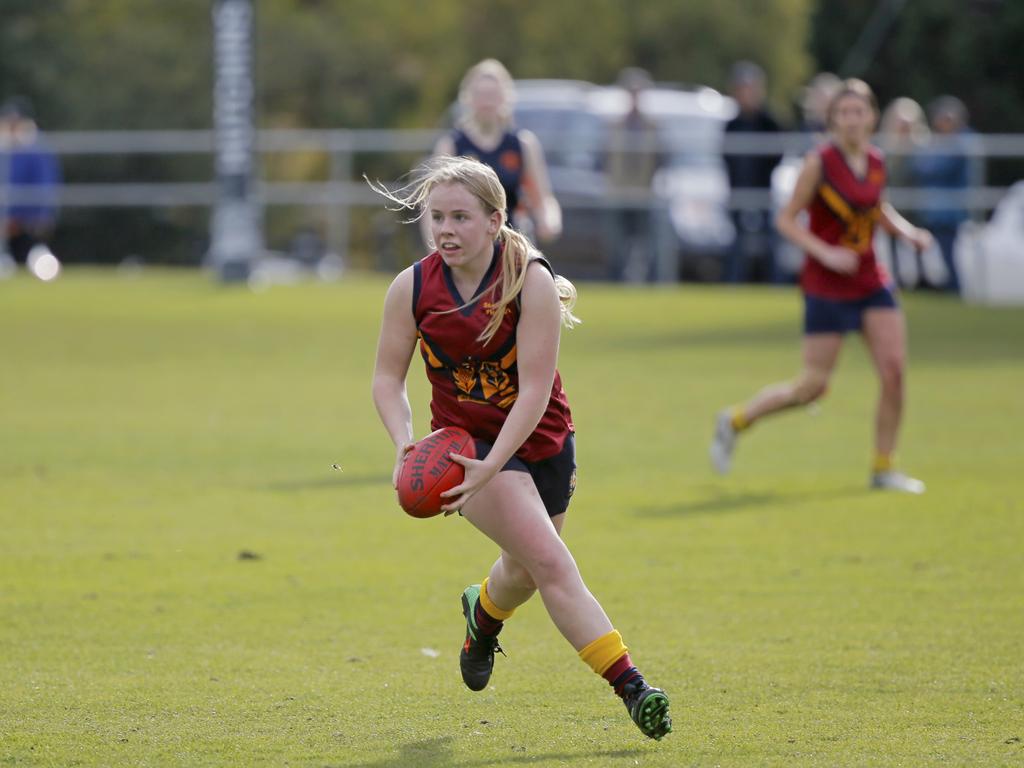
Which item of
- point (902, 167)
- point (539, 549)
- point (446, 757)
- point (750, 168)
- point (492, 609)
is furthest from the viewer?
point (750, 168)

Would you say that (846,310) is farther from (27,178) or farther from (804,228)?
(27,178)

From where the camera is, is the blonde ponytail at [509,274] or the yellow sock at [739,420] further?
the yellow sock at [739,420]

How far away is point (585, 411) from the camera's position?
44.9ft

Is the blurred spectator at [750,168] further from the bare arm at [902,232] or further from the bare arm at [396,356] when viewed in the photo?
the bare arm at [396,356]

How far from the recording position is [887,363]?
396 inches

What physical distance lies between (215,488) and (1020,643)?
16.5 feet

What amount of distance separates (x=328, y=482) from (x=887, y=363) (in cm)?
321

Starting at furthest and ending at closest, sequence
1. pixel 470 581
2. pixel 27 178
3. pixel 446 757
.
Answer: pixel 27 178 < pixel 470 581 < pixel 446 757

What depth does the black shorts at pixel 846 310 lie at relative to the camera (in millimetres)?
10062

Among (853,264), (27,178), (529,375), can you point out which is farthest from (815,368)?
(27,178)

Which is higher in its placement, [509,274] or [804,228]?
[509,274]

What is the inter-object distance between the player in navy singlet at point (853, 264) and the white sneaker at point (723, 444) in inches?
24.0

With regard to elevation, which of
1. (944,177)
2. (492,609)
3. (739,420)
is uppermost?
(492,609)

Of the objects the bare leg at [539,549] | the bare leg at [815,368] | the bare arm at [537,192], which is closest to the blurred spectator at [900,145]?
the bare arm at [537,192]
